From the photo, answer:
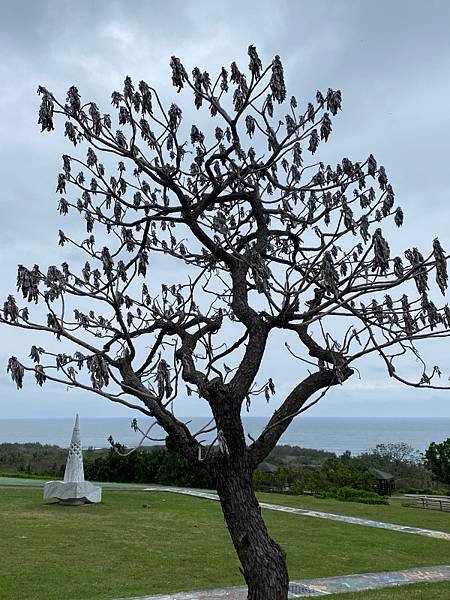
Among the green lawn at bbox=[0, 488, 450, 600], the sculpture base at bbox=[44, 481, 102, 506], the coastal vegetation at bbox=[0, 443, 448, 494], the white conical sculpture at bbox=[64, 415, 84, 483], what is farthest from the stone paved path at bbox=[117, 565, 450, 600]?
the coastal vegetation at bbox=[0, 443, 448, 494]

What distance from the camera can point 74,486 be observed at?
645 inches

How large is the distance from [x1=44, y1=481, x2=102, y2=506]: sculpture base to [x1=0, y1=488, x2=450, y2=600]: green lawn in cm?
31

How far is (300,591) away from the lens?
8.26 m

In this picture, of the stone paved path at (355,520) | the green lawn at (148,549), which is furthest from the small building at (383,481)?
the green lawn at (148,549)

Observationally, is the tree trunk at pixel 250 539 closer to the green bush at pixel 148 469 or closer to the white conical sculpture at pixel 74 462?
the white conical sculpture at pixel 74 462

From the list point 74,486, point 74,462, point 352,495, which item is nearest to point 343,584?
point 74,486

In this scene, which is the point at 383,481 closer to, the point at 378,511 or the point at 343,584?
the point at 378,511

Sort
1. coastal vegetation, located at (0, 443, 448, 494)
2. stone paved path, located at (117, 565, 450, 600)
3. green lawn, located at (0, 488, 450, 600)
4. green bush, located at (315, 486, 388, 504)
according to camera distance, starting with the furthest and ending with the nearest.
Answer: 1. coastal vegetation, located at (0, 443, 448, 494)
2. green bush, located at (315, 486, 388, 504)
3. green lawn, located at (0, 488, 450, 600)
4. stone paved path, located at (117, 565, 450, 600)

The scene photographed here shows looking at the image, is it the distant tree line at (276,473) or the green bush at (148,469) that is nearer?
the distant tree line at (276,473)

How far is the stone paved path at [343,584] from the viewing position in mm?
7895

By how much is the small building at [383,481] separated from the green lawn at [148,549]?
901 centimetres

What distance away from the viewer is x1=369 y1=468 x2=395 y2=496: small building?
24.4 metres

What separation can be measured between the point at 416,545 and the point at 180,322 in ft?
32.1

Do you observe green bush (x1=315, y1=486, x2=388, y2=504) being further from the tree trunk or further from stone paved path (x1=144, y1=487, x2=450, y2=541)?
the tree trunk
